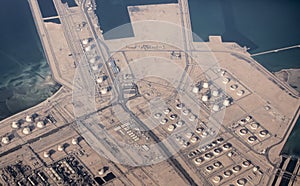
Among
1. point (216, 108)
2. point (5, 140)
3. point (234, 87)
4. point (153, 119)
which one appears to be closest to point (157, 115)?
point (153, 119)

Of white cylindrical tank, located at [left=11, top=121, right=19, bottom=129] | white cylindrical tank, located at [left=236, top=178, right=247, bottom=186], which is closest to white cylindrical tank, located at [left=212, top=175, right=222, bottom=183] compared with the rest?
white cylindrical tank, located at [left=236, top=178, right=247, bottom=186]

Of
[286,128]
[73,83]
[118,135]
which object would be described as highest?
[73,83]

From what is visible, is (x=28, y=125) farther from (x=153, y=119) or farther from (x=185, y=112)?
(x=185, y=112)

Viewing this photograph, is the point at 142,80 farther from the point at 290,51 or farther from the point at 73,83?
the point at 290,51

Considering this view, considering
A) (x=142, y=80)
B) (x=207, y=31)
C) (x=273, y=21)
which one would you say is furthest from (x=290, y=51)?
(x=142, y=80)

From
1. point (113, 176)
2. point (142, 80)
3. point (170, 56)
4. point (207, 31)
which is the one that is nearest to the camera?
point (113, 176)

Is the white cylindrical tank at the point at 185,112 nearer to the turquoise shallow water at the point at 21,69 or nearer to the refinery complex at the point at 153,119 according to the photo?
the refinery complex at the point at 153,119
